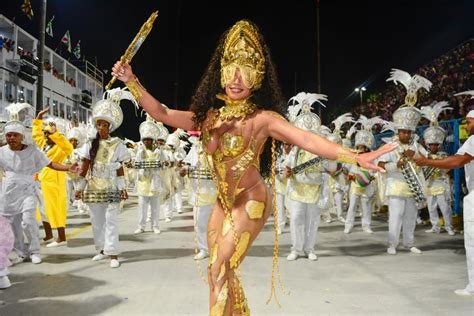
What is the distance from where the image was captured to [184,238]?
8.73 meters

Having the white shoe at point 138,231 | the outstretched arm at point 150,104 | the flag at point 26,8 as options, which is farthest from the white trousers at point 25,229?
the flag at point 26,8

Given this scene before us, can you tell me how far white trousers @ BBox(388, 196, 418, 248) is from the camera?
7266 mm

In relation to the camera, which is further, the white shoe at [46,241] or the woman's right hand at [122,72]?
the white shoe at [46,241]

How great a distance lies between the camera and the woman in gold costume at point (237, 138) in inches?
115

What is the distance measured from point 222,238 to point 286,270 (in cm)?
334

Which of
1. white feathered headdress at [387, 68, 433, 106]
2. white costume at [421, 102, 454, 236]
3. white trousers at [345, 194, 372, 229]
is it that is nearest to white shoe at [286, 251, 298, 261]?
white feathered headdress at [387, 68, 433, 106]

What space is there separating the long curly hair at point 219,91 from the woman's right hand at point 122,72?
537 mm

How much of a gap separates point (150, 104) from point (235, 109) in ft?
2.08

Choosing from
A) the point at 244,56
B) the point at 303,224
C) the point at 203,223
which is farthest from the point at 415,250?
the point at 244,56

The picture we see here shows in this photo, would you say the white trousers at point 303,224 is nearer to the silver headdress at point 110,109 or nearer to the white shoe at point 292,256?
the white shoe at point 292,256

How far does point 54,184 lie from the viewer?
805cm

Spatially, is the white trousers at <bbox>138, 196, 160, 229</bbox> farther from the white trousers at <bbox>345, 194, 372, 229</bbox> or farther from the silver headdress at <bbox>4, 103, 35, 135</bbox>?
the white trousers at <bbox>345, 194, 372, 229</bbox>

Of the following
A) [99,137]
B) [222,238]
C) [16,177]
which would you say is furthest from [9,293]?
[222,238]

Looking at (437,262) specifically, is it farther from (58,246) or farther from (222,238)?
(58,246)
